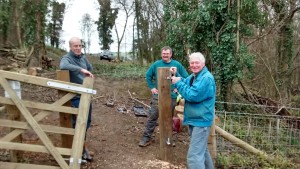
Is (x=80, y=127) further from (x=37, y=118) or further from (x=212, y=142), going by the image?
(x=212, y=142)

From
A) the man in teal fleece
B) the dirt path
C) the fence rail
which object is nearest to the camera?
the dirt path

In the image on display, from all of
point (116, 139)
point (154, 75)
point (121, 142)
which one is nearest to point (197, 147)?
point (154, 75)

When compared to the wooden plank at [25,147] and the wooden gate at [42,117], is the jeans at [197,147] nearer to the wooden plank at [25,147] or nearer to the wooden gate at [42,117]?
the wooden gate at [42,117]

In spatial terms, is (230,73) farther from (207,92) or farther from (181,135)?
(207,92)

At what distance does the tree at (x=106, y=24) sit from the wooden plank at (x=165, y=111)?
30272 mm

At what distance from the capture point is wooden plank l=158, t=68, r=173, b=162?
204 inches

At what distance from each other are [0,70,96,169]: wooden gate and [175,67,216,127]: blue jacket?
123cm

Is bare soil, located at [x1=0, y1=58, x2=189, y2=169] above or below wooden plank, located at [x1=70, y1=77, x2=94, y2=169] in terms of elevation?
below

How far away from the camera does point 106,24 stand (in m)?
39.7

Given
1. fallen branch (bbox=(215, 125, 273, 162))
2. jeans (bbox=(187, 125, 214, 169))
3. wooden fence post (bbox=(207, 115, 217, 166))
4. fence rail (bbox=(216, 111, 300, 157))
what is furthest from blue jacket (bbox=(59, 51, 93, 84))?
fence rail (bbox=(216, 111, 300, 157))

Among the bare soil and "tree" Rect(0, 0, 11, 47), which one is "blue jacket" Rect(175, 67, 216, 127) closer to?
the bare soil

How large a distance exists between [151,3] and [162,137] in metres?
17.1

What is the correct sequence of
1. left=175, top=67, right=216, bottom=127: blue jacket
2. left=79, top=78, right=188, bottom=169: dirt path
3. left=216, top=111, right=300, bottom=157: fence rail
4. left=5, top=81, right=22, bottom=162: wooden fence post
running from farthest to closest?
left=216, top=111, right=300, bottom=157: fence rail, left=79, top=78, right=188, bottom=169: dirt path, left=175, top=67, right=216, bottom=127: blue jacket, left=5, top=81, right=22, bottom=162: wooden fence post

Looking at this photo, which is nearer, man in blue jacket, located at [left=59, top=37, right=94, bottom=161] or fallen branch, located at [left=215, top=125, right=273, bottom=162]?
man in blue jacket, located at [left=59, top=37, right=94, bottom=161]
